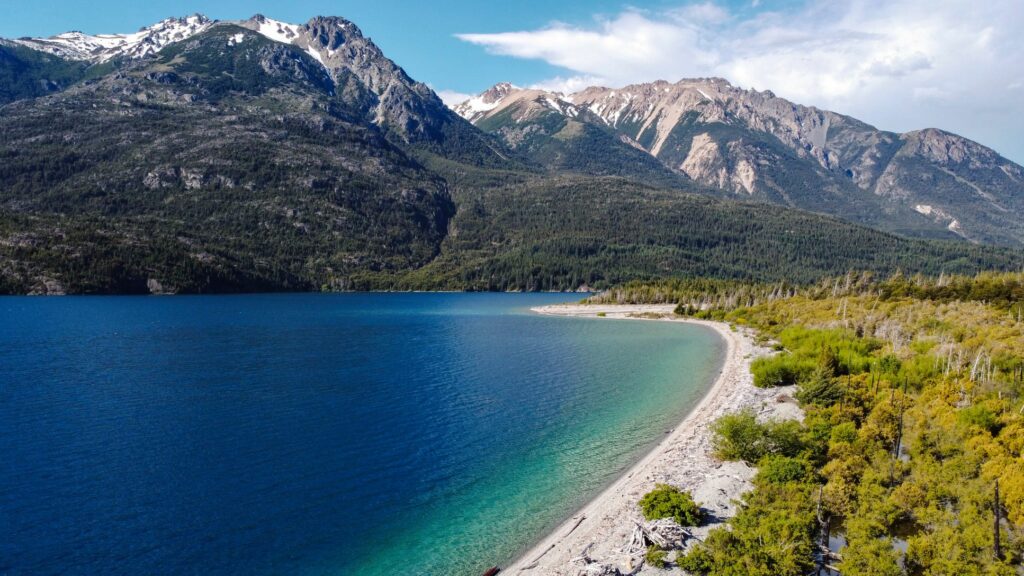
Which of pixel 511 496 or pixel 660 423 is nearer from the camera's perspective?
pixel 511 496

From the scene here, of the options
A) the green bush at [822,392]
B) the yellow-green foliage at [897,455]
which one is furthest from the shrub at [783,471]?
the green bush at [822,392]

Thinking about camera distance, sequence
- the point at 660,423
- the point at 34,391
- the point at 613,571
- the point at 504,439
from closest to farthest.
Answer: the point at 613,571
the point at 504,439
the point at 660,423
the point at 34,391

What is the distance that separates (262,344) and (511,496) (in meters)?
77.9

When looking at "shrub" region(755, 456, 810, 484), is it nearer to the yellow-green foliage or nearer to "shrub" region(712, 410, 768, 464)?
the yellow-green foliage

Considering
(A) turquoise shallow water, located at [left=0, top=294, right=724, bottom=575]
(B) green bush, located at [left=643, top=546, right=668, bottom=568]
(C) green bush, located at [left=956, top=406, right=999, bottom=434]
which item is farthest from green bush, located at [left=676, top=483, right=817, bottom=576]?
(C) green bush, located at [left=956, top=406, right=999, bottom=434]

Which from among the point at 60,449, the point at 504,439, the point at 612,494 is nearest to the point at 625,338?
the point at 504,439

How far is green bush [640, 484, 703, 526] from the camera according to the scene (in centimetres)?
2932

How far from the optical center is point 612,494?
35.0m

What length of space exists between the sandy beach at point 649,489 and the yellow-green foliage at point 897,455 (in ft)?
5.44

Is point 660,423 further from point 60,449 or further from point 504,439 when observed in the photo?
point 60,449

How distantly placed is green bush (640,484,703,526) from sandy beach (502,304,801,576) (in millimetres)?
635

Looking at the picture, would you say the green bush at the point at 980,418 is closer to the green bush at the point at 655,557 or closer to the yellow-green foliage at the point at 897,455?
the yellow-green foliage at the point at 897,455

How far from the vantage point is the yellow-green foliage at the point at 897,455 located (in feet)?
81.7

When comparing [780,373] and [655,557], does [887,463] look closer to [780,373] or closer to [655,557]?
[655,557]
